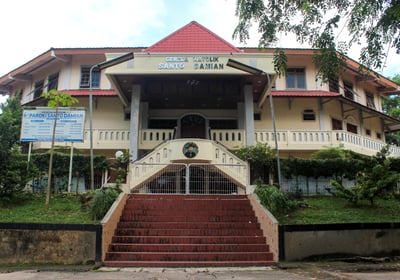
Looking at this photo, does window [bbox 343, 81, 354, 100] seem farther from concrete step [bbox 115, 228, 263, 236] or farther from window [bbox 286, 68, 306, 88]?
concrete step [bbox 115, 228, 263, 236]

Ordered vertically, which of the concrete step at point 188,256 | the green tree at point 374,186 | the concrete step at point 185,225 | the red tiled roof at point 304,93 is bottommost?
the concrete step at point 188,256

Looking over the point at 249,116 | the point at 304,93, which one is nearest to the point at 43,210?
the point at 249,116

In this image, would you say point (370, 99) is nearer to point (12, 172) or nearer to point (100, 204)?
point (100, 204)

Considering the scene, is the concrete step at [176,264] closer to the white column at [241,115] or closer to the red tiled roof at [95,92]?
Result: the white column at [241,115]

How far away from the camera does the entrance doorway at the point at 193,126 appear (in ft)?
60.2

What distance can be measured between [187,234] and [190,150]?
466 centimetres

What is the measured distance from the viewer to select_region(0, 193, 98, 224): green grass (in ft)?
29.7

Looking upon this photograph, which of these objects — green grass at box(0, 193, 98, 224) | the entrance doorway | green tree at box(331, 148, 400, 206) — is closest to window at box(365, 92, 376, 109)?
the entrance doorway

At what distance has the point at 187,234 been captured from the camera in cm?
906

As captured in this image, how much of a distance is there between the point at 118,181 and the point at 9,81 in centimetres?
1758

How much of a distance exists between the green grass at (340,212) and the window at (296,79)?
34.5ft

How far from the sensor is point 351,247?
8.30 meters

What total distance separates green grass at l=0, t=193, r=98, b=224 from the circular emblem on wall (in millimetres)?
4385

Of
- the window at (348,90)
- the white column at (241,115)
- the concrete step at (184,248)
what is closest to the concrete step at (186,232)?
the concrete step at (184,248)
